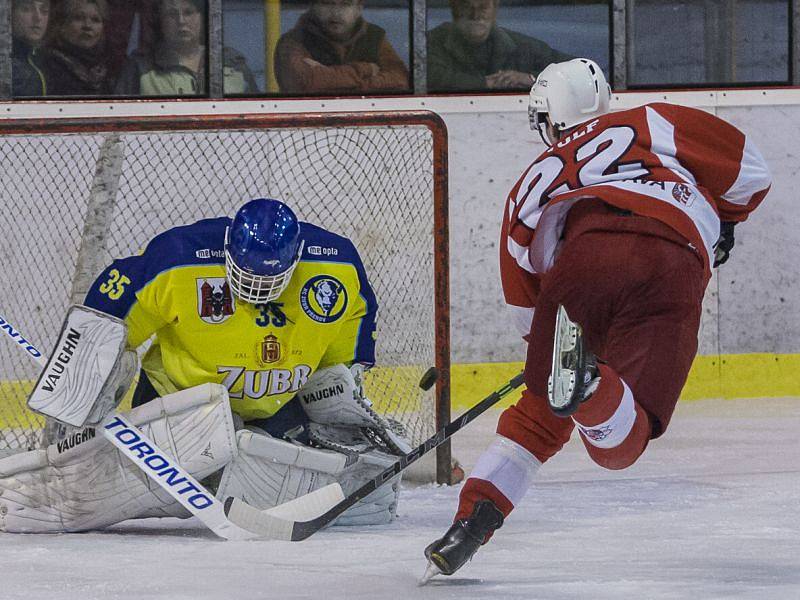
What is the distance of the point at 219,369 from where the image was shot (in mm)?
3141

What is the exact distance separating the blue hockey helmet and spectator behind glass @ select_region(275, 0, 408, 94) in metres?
2.12

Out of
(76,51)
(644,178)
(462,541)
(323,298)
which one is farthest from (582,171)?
(76,51)

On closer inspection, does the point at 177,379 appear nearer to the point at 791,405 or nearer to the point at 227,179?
the point at 227,179

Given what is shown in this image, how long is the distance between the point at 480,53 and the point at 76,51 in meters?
1.44

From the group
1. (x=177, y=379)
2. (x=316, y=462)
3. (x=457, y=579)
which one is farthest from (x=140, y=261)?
(x=457, y=579)

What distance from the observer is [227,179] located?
473 cm

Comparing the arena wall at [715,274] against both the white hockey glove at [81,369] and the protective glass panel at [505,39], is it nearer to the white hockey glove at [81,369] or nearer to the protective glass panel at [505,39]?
the protective glass panel at [505,39]

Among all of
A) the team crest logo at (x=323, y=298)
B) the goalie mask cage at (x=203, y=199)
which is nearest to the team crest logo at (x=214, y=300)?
the team crest logo at (x=323, y=298)

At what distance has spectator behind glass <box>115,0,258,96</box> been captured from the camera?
197 inches

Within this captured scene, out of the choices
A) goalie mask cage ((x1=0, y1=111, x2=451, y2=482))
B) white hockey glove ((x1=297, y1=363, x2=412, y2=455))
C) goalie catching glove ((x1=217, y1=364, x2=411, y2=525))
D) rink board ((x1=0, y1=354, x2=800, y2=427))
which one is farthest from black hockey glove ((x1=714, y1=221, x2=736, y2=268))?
rink board ((x1=0, y1=354, x2=800, y2=427))

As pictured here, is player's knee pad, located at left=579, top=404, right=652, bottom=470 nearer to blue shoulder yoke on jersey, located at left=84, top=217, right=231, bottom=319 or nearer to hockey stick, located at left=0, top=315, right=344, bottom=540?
hockey stick, located at left=0, top=315, right=344, bottom=540

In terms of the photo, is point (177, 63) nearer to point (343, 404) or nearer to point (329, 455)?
point (343, 404)

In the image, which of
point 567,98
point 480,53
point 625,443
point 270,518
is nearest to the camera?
point 625,443

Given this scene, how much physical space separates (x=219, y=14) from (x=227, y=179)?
695mm
